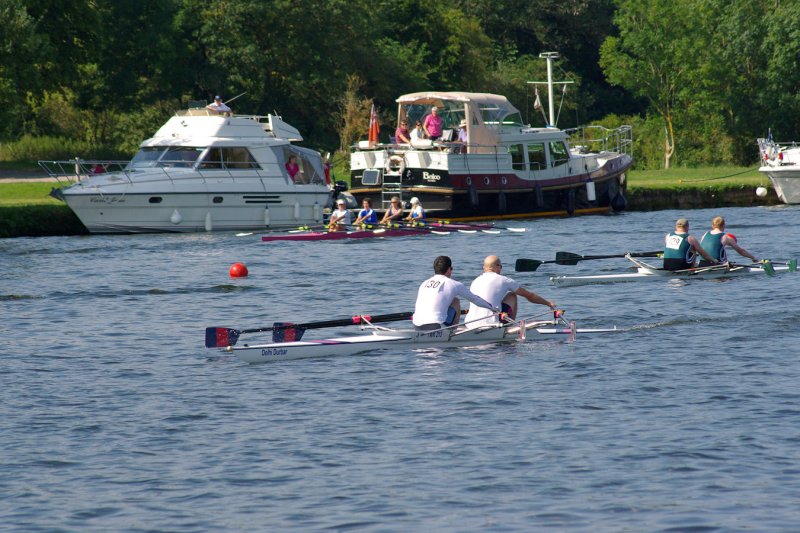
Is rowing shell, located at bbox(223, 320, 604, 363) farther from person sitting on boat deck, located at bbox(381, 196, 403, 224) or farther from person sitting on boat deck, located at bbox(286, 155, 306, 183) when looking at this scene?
person sitting on boat deck, located at bbox(286, 155, 306, 183)

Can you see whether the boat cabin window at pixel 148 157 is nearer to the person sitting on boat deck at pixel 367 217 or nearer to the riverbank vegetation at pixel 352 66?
the person sitting on boat deck at pixel 367 217

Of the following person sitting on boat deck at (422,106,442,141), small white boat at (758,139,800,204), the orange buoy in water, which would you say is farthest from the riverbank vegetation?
the orange buoy in water

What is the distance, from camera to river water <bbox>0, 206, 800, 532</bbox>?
35.9 ft

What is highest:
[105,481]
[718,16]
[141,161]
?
[718,16]

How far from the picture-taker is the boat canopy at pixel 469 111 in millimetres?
42781

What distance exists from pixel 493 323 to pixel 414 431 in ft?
16.6

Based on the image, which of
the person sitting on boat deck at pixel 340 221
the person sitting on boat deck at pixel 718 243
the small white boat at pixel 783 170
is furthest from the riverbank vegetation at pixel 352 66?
the person sitting on boat deck at pixel 718 243

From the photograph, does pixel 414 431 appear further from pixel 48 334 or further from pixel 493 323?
pixel 48 334

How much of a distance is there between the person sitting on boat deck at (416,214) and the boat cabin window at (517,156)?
6.08 metres

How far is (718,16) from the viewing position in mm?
64062

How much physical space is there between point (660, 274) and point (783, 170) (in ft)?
80.5

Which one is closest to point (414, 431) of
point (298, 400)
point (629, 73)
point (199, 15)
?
point (298, 400)

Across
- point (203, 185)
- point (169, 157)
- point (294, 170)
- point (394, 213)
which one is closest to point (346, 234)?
point (394, 213)

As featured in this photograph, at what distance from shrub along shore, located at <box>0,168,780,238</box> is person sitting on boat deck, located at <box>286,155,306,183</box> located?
6509 millimetres
